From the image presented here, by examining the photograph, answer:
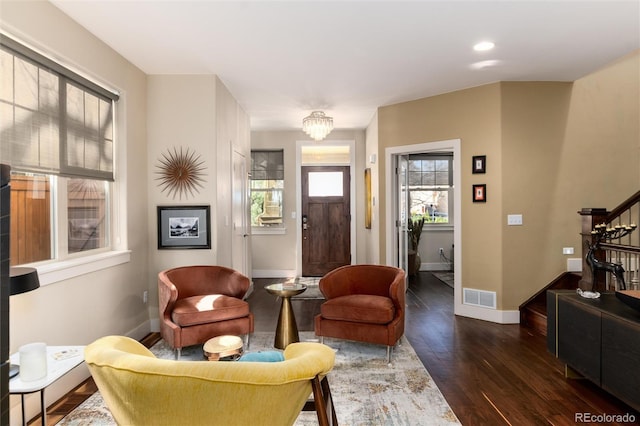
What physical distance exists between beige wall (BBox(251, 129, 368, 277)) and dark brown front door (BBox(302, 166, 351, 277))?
18cm

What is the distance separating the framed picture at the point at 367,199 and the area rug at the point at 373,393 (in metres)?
3.15

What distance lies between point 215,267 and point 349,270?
1.36 m

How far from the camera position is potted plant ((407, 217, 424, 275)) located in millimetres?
6734

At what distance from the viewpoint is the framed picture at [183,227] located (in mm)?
3904

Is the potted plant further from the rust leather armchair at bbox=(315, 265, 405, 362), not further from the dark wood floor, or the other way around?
the rust leather armchair at bbox=(315, 265, 405, 362)

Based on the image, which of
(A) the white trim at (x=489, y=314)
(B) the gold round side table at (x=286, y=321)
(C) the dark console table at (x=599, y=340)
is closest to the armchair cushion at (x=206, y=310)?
(B) the gold round side table at (x=286, y=321)

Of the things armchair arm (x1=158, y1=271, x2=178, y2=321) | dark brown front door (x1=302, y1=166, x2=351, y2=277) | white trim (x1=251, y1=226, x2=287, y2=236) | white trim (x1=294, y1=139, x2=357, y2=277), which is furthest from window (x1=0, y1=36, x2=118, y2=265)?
dark brown front door (x1=302, y1=166, x2=351, y2=277)

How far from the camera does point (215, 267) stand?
3.67 meters

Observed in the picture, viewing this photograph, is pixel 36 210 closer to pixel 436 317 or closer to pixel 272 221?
pixel 436 317

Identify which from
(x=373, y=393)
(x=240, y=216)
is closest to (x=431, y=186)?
(x=240, y=216)

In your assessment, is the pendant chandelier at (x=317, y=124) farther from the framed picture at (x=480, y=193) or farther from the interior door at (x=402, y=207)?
the framed picture at (x=480, y=193)

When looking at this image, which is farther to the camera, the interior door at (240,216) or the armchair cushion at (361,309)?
the interior door at (240,216)

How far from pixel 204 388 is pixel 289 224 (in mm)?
5670

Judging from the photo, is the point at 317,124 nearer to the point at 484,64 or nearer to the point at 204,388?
the point at 484,64
